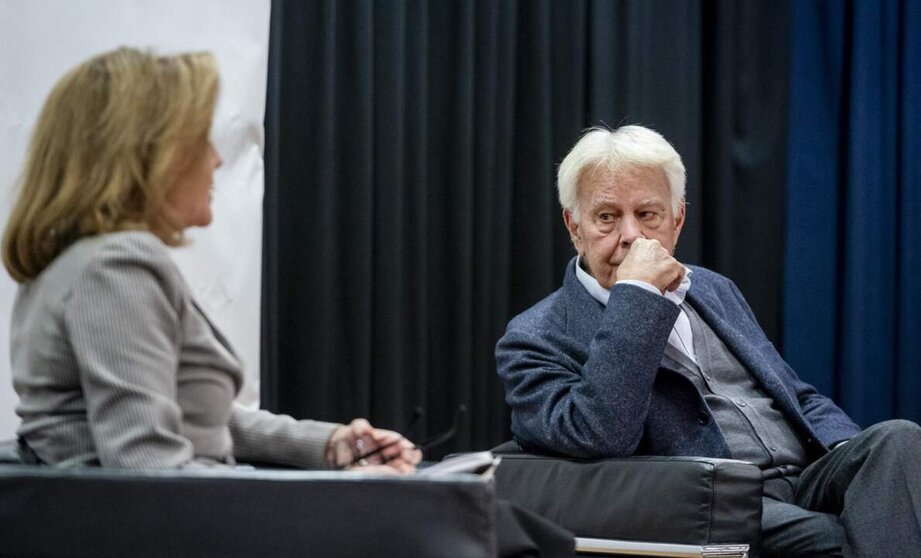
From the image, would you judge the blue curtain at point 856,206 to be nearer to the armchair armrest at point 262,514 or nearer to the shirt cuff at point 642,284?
the shirt cuff at point 642,284

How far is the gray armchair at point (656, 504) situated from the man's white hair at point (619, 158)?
2.19 ft

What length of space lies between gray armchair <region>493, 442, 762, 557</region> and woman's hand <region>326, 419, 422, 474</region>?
0.52 m

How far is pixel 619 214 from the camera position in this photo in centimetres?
256

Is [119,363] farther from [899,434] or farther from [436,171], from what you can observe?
[436,171]

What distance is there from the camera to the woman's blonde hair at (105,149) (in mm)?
1474

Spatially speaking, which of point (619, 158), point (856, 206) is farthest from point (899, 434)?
point (856, 206)

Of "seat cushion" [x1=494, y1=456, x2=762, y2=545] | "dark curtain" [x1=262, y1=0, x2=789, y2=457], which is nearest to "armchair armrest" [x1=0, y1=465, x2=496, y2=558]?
"seat cushion" [x1=494, y1=456, x2=762, y2=545]

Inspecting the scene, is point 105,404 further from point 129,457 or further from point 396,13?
point 396,13

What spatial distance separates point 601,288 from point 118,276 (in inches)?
51.4

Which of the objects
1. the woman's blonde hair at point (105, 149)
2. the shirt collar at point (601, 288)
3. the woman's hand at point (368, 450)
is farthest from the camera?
the shirt collar at point (601, 288)

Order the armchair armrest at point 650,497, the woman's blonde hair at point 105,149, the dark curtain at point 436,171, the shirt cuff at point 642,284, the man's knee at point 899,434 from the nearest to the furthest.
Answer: the woman's blonde hair at point 105,149
the armchair armrest at point 650,497
the man's knee at point 899,434
the shirt cuff at point 642,284
the dark curtain at point 436,171

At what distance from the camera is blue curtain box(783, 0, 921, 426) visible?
3584 mm

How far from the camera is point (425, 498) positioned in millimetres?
1373

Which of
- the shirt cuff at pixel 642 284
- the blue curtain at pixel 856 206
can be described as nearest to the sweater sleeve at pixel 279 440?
the shirt cuff at pixel 642 284
